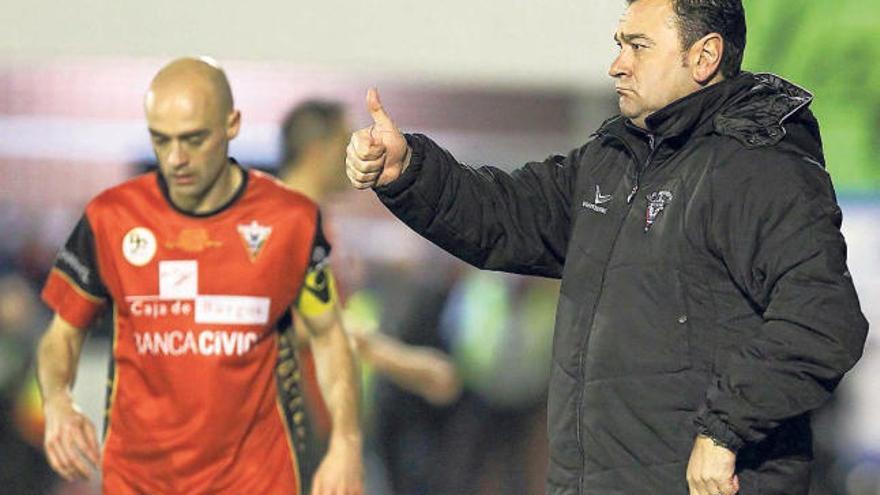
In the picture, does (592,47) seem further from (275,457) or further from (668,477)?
(668,477)

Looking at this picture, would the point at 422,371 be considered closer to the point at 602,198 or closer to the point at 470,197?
the point at 470,197

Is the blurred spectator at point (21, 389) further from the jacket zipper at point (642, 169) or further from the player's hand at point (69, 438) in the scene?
the jacket zipper at point (642, 169)

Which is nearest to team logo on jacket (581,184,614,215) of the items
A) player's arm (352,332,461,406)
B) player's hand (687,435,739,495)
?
player's hand (687,435,739,495)

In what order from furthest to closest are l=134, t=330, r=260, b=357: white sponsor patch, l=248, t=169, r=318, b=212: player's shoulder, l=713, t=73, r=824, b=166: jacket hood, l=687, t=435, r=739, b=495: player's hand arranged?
l=248, t=169, r=318, b=212: player's shoulder, l=134, t=330, r=260, b=357: white sponsor patch, l=713, t=73, r=824, b=166: jacket hood, l=687, t=435, r=739, b=495: player's hand

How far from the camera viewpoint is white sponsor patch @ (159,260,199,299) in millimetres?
5234

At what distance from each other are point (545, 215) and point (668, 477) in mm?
609

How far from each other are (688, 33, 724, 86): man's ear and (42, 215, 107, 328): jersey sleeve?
257 centimetres

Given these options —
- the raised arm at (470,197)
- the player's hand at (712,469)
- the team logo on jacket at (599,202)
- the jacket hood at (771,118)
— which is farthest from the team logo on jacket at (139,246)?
the player's hand at (712,469)

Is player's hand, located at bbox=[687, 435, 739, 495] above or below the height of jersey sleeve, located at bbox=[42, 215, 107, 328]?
above

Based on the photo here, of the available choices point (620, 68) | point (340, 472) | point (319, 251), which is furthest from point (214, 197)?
point (620, 68)

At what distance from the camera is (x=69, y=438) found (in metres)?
5.38

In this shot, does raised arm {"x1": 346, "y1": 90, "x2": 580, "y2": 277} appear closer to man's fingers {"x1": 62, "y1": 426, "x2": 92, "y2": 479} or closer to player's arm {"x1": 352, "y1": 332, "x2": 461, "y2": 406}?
man's fingers {"x1": 62, "y1": 426, "x2": 92, "y2": 479}

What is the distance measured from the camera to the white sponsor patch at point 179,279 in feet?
17.2

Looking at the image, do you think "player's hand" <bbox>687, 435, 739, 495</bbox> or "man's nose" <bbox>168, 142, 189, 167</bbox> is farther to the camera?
"man's nose" <bbox>168, 142, 189, 167</bbox>
